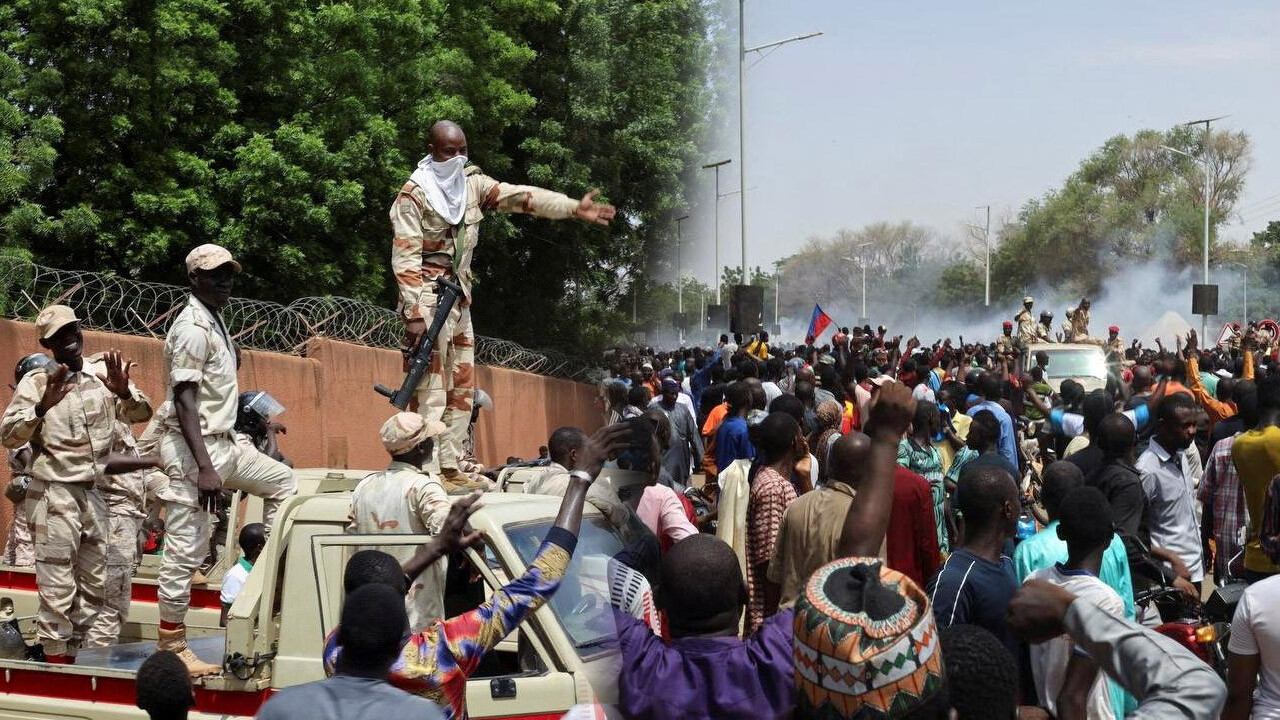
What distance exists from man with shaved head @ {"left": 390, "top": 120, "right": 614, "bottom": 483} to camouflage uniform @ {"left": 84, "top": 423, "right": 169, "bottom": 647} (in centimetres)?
149

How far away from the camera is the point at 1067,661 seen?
4.37 m

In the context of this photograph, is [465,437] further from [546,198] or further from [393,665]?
[393,665]

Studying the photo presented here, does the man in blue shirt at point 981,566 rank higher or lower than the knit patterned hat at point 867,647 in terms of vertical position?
lower

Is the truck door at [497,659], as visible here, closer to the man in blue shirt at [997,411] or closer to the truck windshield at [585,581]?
the truck windshield at [585,581]

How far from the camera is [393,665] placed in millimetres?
3373

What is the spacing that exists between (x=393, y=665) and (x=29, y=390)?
207 inches

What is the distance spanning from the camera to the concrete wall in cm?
1204

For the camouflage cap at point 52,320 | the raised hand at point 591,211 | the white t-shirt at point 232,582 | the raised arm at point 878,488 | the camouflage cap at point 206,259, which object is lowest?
the white t-shirt at point 232,582

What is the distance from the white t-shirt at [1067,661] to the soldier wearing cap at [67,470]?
4.74m

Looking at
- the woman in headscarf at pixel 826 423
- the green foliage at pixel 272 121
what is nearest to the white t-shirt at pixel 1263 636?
the woman in headscarf at pixel 826 423

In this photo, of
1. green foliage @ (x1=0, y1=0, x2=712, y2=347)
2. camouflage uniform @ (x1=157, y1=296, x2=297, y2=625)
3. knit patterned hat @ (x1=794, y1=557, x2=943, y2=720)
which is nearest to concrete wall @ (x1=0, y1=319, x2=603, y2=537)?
green foliage @ (x1=0, y1=0, x2=712, y2=347)

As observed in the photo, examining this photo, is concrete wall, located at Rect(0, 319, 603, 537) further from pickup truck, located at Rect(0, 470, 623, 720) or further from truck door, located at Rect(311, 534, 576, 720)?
truck door, located at Rect(311, 534, 576, 720)

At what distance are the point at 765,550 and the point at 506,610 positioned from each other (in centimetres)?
308

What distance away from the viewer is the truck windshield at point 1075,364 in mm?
20312
